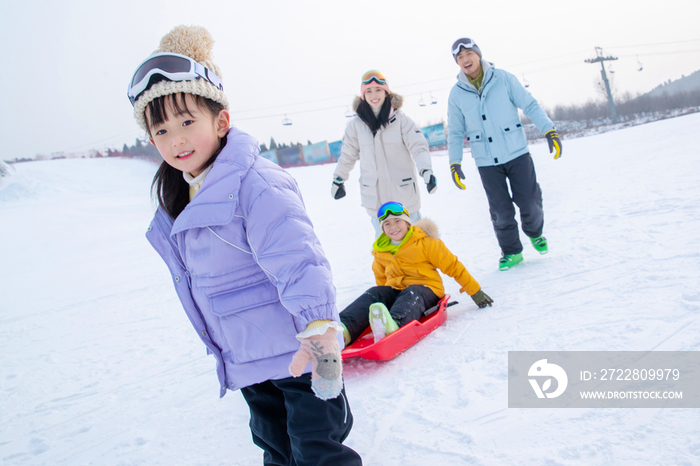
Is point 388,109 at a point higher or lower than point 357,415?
higher

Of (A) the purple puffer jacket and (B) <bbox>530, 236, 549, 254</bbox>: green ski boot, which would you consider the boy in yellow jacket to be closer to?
(B) <bbox>530, 236, 549, 254</bbox>: green ski boot

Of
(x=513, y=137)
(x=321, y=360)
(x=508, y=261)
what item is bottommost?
(x=508, y=261)

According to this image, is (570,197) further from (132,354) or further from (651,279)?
(132,354)

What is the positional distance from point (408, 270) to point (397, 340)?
0.78 m

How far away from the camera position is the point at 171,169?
1.46 metres

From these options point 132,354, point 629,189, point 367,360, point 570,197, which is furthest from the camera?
point 570,197

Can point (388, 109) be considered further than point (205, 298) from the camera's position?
Yes

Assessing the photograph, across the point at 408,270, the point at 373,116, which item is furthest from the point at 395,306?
the point at 373,116

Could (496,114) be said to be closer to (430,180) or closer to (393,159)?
(430,180)

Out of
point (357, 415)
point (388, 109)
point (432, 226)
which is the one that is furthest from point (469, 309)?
point (388, 109)

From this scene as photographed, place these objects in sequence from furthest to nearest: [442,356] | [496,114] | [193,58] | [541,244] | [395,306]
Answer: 1. [541,244]
2. [496,114]
3. [395,306]
4. [442,356]
5. [193,58]

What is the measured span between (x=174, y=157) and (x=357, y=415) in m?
1.36

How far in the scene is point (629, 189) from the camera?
19.1ft

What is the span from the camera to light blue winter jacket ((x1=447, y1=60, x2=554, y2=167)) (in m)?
3.67
